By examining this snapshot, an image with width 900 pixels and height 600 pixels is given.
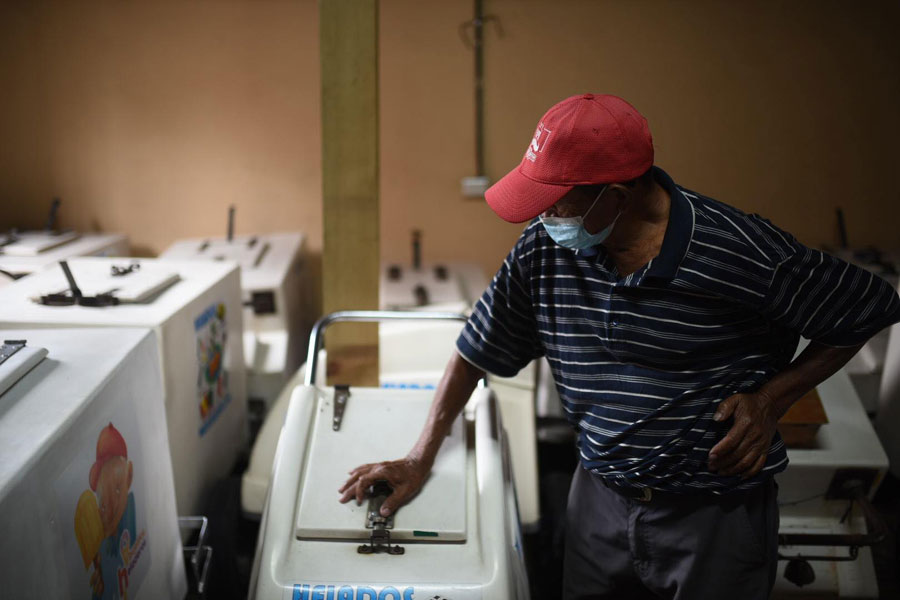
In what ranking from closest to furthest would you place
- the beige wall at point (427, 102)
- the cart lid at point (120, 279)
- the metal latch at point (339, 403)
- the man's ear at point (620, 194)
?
the man's ear at point (620, 194)
the metal latch at point (339, 403)
the cart lid at point (120, 279)
the beige wall at point (427, 102)

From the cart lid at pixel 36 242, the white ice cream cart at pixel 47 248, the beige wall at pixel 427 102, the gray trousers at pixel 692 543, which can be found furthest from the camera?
the beige wall at pixel 427 102

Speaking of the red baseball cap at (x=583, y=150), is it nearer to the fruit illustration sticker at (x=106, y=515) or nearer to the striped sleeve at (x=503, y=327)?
the striped sleeve at (x=503, y=327)

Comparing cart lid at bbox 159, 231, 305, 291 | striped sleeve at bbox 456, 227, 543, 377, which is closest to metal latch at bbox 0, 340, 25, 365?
striped sleeve at bbox 456, 227, 543, 377

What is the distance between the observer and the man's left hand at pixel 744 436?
1207 millimetres

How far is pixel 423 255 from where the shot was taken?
3.72 metres

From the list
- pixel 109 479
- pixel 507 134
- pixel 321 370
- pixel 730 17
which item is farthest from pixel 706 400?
pixel 730 17

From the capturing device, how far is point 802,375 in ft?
4.08

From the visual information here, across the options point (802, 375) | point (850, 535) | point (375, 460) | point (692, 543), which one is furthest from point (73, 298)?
point (850, 535)

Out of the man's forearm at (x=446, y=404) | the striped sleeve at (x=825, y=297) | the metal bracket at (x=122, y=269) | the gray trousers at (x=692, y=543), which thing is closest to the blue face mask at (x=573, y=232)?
the striped sleeve at (x=825, y=297)

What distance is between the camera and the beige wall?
3389 mm

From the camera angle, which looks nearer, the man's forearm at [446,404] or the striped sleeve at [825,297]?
the striped sleeve at [825,297]

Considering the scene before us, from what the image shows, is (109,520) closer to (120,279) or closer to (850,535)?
(120,279)

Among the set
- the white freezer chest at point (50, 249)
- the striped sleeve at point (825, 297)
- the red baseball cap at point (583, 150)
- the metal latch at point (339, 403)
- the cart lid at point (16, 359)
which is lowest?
the metal latch at point (339, 403)

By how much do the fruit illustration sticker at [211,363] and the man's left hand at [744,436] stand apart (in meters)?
1.41
